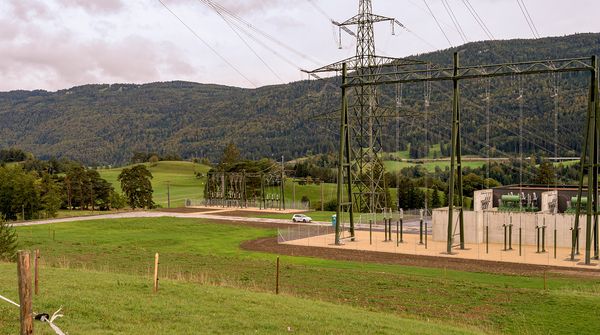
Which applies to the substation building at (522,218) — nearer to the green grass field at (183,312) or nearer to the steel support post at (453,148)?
the steel support post at (453,148)

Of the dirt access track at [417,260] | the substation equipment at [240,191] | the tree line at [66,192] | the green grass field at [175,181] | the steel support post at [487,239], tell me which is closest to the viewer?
the dirt access track at [417,260]

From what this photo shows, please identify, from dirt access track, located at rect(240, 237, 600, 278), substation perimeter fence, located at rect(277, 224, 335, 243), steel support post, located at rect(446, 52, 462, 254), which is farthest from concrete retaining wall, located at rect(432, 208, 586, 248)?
substation perimeter fence, located at rect(277, 224, 335, 243)

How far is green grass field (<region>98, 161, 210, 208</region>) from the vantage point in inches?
5019

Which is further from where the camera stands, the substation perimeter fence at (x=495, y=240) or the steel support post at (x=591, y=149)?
the substation perimeter fence at (x=495, y=240)

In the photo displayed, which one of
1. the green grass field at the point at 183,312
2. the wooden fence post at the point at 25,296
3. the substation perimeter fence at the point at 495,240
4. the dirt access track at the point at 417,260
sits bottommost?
the dirt access track at the point at 417,260

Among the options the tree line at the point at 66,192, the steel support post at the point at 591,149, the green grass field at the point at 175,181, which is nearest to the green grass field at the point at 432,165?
the green grass field at the point at 175,181

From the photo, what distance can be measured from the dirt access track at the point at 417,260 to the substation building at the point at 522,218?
5.98 meters

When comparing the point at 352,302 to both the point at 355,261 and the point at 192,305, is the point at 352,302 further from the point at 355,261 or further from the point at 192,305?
the point at 355,261

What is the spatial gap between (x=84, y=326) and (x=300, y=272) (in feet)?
60.4

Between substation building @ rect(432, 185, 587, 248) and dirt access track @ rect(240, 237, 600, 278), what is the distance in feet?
19.6

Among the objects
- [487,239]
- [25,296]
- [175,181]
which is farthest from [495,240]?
[175,181]

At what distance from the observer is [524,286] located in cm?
2892

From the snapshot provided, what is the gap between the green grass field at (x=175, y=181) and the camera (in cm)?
12749

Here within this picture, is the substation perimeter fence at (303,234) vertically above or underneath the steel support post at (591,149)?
underneath
